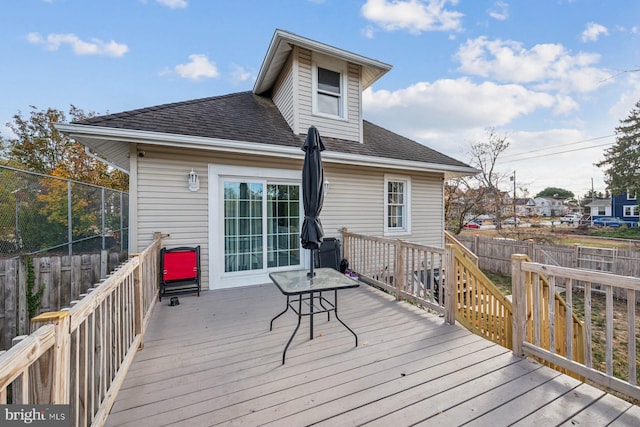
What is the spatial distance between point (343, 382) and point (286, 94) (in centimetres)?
623

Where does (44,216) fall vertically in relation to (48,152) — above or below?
below

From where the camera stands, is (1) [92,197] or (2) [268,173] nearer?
(2) [268,173]

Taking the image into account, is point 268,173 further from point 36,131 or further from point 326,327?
point 36,131

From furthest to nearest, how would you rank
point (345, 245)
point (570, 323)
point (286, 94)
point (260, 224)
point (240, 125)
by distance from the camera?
point (286, 94) < point (345, 245) < point (240, 125) < point (260, 224) < point (570, 323)

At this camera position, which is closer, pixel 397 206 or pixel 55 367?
pixel 55 367

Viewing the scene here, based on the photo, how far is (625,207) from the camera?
29516 mm

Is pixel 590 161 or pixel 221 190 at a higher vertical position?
pixel 590 161

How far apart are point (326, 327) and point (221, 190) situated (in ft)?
10.6

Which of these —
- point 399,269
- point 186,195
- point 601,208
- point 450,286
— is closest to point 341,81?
point 186,195

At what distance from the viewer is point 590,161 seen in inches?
1021

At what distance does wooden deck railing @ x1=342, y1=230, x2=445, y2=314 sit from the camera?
12.8 feet

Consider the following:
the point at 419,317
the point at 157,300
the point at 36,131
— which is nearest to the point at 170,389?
the point at 157,300

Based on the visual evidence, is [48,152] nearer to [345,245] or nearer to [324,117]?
[324,117]

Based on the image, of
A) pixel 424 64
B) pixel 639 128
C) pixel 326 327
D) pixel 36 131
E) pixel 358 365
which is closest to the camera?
pixel 358 365
